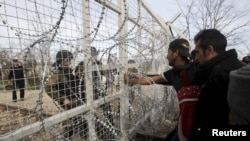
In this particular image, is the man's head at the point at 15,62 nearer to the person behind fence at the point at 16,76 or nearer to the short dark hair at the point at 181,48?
the person behind fence at the point at 16,76

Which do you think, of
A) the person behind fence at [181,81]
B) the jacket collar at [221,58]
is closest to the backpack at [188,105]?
the person behind fence at [181,81]

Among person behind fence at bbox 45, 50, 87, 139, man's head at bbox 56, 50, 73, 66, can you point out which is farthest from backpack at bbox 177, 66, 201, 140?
man's head at bbox 56, 50, 73, 66

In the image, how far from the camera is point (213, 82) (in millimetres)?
1621

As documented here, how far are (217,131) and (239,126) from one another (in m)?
0.23

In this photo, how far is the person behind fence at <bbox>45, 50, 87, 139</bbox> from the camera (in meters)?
1.97

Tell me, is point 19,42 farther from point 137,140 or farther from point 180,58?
point 137,140

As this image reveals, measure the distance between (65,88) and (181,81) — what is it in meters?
1.18

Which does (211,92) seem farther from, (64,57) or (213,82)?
(64,57)

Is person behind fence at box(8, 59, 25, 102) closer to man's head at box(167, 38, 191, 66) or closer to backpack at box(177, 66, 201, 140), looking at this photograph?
backpack at box(177, 66, 201, 140)

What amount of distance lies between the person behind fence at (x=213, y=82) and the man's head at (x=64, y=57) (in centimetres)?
106

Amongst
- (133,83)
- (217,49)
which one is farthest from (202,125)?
(133,83)

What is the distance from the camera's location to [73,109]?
2.13 meters

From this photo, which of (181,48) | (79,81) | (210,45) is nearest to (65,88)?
(79,81)

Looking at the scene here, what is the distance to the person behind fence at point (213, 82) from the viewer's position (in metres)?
1.53
